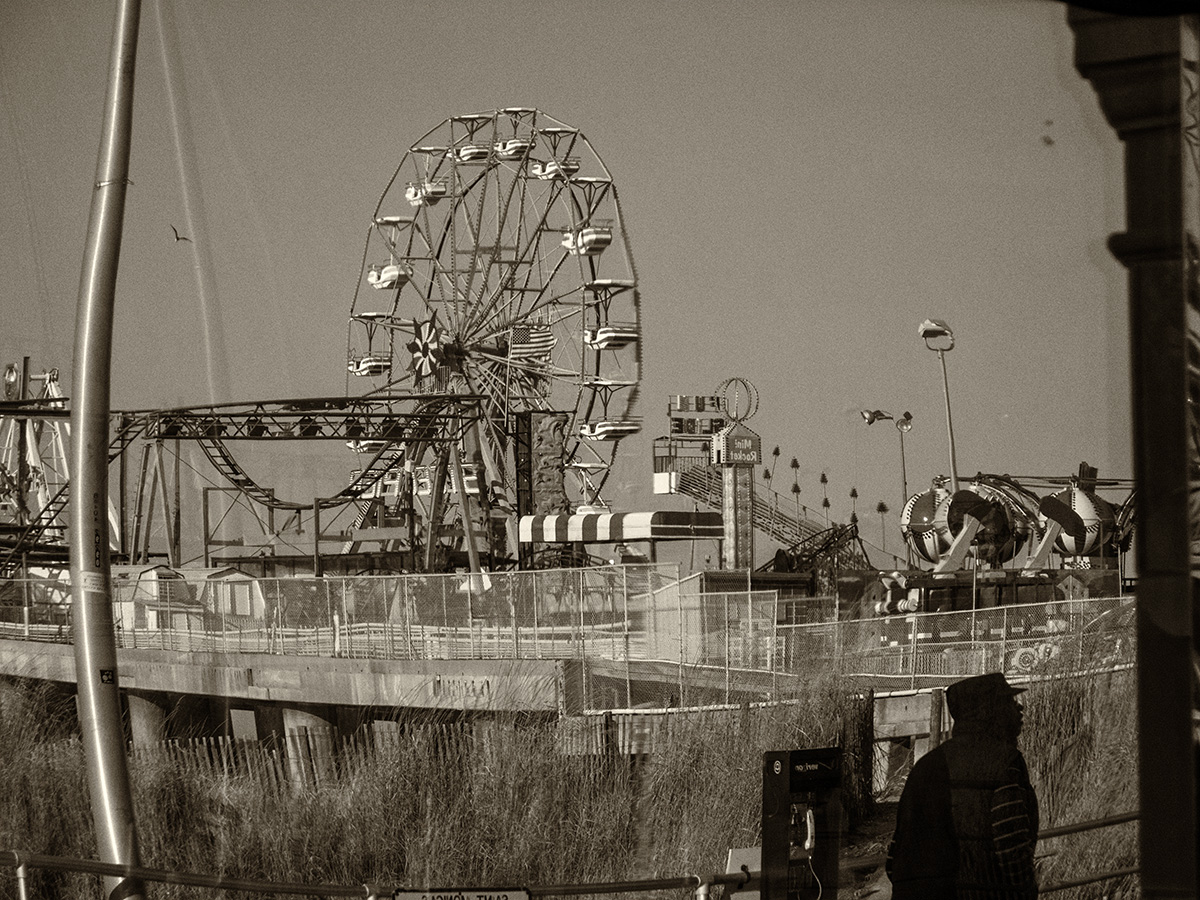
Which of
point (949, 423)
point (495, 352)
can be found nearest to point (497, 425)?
point (495, 352)

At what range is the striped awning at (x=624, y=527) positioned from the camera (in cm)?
2330

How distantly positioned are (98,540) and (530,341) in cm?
2521

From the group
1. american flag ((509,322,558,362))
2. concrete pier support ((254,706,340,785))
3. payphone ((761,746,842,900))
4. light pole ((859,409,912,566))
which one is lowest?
concrete pier support ((254,706,340,785))

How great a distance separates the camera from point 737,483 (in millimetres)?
20797

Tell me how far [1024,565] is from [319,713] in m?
10.5

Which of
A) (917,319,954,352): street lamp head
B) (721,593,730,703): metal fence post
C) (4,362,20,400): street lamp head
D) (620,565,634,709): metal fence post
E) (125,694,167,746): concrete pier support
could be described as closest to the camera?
(917,319,954,352): street lamp head

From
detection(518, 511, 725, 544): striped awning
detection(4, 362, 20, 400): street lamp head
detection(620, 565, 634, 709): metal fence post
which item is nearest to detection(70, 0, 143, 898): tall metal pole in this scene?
detection(4, 362, 20, 400): street lamp head

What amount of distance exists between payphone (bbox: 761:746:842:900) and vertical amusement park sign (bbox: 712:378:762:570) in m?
12.1

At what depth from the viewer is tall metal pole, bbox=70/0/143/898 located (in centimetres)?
497

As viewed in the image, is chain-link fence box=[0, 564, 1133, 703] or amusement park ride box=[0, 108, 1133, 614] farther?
amusement park ride box=[0, 108, 1133, 614]

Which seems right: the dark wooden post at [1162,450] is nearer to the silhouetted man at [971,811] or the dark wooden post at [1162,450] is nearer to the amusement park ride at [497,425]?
the silhouetted man at [971,811]

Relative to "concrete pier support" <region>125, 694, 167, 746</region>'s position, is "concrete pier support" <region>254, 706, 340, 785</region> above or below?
above

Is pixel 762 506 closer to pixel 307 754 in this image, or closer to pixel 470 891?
pixel 307 754

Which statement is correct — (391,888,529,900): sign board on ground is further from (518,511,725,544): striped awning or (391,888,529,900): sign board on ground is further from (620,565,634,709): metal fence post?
(518,511,725,544): striped awning
